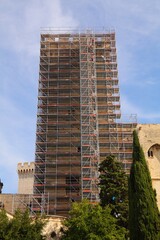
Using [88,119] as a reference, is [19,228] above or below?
below

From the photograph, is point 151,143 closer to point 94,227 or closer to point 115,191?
point 115,191

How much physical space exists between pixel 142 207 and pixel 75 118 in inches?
1052

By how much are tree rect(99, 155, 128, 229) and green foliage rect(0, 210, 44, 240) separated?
6.52m

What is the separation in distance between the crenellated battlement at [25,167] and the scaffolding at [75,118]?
1741 centimetres

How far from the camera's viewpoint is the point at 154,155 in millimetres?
38812

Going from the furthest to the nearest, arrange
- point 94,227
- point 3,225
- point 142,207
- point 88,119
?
1. point 88,119
2. point 94,227
3. point 3,225
4. point 142,207

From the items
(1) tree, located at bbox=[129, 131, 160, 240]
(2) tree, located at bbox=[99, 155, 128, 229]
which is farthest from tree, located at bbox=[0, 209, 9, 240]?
(2) tree, located at bbox=[99, 155, 128, 229]

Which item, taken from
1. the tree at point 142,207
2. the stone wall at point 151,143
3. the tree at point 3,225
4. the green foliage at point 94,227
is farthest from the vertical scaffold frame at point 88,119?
the tree at point 142,207

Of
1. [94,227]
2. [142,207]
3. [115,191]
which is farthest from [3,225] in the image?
[115,191]

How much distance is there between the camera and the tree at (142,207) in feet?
62.2

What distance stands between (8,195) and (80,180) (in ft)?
27.3

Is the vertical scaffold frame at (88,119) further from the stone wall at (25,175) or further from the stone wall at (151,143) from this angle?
the stone wall at (25,175)

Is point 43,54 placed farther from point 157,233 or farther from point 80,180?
point 157,233

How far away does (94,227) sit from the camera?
24.6 m
